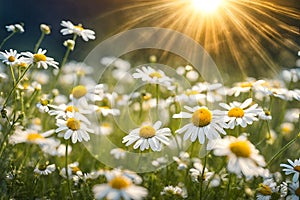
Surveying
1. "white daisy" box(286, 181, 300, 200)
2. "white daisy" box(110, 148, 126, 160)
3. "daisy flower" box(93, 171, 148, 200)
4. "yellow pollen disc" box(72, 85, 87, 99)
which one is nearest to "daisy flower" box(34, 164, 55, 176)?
"yellow pollen disc" box(72, 85, 87, 99)

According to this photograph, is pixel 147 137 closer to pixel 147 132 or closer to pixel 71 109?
pixel 147 132

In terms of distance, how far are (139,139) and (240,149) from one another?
1.83 ft

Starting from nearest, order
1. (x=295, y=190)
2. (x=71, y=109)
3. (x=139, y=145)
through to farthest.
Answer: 1. (x=295, y=190)
2. (x=139, y=145)
3. (x=71, y=109)

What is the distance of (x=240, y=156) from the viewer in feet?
6.10

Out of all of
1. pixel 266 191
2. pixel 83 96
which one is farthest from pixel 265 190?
pixel 83 96

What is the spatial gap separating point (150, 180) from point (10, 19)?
5.01 metres

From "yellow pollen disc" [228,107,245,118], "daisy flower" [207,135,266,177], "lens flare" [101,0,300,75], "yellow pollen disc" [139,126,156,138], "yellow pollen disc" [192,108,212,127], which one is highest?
"lens flare" [101,0,300,75]

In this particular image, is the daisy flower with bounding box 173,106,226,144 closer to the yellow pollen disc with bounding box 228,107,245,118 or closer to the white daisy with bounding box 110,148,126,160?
the yellow pollen disc with bounding box 228,107,245,118

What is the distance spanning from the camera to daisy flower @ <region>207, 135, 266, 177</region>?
5.90 ft

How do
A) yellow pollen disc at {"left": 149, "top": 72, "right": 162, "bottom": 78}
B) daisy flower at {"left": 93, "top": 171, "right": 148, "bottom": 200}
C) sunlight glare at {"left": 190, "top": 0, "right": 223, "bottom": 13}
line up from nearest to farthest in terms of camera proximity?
daisy flower at {"left": 93, "top": 171, "right": 148, "bottom": 200} < yellow pollen disc at {"left": 149, "top": 72, "right": 162, "bottom": 78} < sunlight glare at {"left": 190, "top": 0, "right": 223, "bottom": 13}

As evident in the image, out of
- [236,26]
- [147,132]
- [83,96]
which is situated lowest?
[147,132]

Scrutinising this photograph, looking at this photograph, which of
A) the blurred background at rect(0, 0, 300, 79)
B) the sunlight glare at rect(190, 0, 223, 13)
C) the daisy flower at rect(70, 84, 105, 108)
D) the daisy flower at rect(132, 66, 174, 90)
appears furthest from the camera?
the blurred background at rect(0, 0, 300, 79)

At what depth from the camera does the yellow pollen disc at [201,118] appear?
215 cm

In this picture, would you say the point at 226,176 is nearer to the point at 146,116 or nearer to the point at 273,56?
the point at 146,116
